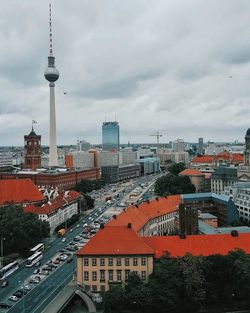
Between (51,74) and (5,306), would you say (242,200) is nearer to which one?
(5,306)

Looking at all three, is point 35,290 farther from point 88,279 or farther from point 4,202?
point 4,202

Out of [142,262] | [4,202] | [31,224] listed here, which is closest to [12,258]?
[31,224]

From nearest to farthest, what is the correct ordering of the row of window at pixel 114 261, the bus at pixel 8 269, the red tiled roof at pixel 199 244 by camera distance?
the row of window at pixel 114 261 → the red tiled roof at pixel 199 244 → the bus at pixel 8 269

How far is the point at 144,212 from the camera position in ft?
250

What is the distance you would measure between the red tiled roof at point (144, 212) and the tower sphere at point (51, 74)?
89575 millimetres

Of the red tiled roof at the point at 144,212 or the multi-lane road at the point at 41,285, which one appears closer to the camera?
the multi-lane road at the point at 41,285

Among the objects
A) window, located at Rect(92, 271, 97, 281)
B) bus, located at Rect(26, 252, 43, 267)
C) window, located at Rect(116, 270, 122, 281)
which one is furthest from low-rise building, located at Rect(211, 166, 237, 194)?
window, located at Rect(92, 271, 97, 281)

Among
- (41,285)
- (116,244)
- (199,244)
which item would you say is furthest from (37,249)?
(199,244)

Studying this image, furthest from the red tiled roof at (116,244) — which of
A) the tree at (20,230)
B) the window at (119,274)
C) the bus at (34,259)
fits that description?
the tree at (20,230)

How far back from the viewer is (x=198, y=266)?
46.4m

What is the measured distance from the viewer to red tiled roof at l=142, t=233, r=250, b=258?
2029 inches

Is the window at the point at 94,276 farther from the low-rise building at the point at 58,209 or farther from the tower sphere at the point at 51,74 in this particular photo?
the tower sphere at the point at 51,74

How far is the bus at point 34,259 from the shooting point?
205 feet

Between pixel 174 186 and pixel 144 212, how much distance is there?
53.3 m
